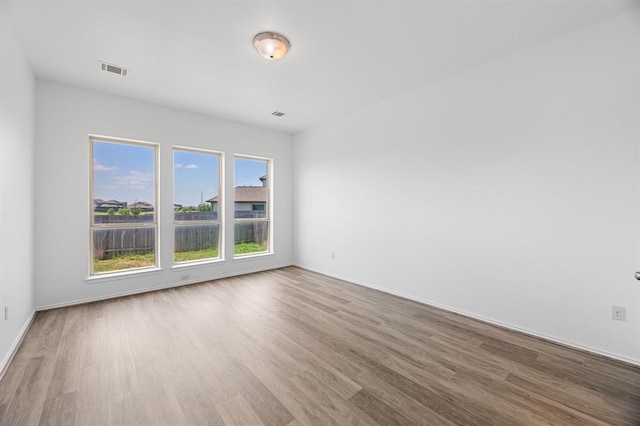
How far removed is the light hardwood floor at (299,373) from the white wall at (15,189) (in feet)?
0.98

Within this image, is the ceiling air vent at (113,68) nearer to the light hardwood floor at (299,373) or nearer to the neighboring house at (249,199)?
the neighboring house at (249,199)

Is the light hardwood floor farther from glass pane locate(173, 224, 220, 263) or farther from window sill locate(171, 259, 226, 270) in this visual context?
glass pane locate(173, 224, 220, 263)

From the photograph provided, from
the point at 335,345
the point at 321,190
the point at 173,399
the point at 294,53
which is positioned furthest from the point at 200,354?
the point at 321,190

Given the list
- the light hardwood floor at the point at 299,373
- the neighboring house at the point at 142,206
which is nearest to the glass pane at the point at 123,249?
the neighboring house at the point at 142,206

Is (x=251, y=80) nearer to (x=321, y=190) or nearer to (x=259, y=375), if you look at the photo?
(x=321, y=190)

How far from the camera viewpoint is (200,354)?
2.38 metres

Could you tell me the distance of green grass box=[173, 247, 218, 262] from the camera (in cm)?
455

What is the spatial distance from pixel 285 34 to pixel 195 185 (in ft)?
10.4

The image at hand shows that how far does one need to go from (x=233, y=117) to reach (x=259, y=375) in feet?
13.8

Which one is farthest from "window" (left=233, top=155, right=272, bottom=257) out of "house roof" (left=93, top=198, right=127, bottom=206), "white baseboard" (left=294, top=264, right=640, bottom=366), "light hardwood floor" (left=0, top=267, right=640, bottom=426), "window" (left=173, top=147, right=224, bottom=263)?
"white baseboard" (left=294, top=264, right=640, bottom=366)

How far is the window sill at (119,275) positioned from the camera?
3.69m

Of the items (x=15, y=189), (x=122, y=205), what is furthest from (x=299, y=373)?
(x=122, y=205)

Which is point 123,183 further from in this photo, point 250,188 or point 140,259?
point 250,188

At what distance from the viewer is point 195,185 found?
475 centimetres
